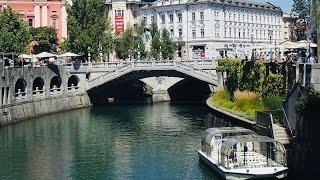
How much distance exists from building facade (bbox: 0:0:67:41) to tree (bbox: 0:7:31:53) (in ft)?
53.9

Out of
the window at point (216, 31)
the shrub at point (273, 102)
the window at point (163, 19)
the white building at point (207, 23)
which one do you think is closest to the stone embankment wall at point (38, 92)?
the shrub at point (273, 102)

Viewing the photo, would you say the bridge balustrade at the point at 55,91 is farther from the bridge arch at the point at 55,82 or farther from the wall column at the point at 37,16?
the wall column at the point at 37,16

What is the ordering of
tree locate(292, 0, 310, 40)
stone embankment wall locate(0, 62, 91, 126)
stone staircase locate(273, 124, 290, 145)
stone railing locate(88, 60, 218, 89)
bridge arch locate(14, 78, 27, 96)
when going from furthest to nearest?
tree locate(292, 0, 310, 40), stone railing locate(88, 60, 218, 89), bridge arch locate(14, 78, 27, 96), stone embankment wall locate(0, 62, 91, 126), stone staircase locate(273, 124, 290, 145)

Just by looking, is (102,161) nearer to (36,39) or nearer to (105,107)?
(105,107)

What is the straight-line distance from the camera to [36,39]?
347 feet

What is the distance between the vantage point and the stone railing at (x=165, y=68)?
85750 mm

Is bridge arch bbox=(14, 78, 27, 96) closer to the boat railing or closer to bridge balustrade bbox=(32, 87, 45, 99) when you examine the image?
bridge balustrade bbox=(32, 87, 45, 99)

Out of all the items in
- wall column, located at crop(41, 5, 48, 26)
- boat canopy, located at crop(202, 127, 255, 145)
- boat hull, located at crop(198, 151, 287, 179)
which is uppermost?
wall column, located at crop(41, 5, 48, 26)

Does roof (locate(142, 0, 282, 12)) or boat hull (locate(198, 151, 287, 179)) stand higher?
roof (locate(142, 0, 282, 12))

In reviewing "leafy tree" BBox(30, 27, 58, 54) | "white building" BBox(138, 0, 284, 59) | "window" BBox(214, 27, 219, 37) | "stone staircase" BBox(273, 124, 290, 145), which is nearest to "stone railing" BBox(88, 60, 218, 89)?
"leafy tree" BBox(30, 27, 58, 54)

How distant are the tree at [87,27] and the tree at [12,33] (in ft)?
21.5

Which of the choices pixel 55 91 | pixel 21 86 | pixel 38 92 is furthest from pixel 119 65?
pixel 21 86

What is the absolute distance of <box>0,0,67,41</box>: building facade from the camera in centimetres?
10825

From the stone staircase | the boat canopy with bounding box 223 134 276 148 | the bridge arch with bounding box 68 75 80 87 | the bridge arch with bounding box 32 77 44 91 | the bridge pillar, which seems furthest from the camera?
the bridge pillar
